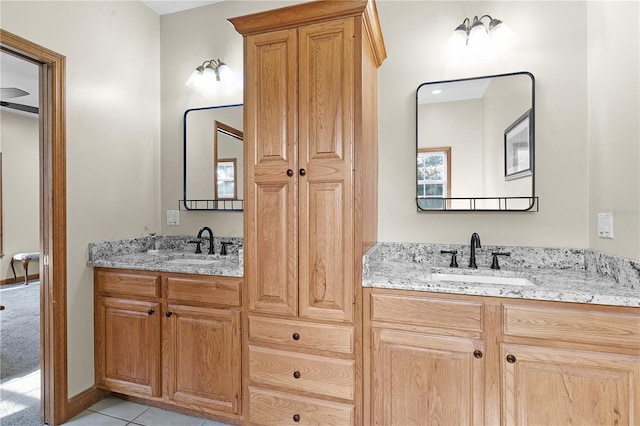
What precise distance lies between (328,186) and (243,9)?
1.78 m

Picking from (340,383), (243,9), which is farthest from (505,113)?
(243,9)

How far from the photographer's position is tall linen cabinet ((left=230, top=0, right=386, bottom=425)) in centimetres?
158

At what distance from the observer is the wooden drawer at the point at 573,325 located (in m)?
1.25

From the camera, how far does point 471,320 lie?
4.68ft

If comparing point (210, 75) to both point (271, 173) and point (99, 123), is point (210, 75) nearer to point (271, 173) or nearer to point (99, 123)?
point (99, 123)

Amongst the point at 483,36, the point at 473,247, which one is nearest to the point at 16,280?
the point at 473,247

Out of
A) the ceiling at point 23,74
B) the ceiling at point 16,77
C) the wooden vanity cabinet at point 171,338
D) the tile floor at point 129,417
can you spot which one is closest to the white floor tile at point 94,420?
the tile floor at point 129,417

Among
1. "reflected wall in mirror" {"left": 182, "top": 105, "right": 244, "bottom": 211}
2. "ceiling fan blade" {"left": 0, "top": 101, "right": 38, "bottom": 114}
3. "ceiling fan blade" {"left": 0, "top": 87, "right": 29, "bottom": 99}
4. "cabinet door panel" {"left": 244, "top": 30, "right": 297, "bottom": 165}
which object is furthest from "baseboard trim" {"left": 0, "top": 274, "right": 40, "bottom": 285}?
"cabinet door panel" {"left": 244, "top": 30, "right": 297, "bottom": 165}

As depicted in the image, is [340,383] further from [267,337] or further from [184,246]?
[184,246]

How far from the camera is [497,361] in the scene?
1.40 metres

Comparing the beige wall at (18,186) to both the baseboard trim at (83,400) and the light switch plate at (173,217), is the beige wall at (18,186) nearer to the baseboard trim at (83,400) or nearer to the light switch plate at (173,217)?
the light switch plate at (173,217)

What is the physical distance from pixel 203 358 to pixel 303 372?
0.62m

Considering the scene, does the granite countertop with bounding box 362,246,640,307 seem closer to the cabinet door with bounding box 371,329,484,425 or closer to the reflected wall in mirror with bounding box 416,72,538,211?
the cabinet door with bounding box 371,329,484,425

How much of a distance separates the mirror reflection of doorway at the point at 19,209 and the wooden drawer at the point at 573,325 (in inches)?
133
